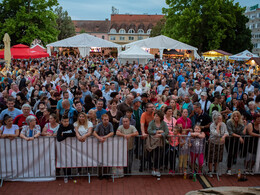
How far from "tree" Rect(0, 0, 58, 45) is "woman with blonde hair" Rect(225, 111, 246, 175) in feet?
A: 113

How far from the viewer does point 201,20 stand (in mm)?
37375

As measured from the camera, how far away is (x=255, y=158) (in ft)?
20.0

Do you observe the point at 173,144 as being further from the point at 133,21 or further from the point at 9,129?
the point at 133,21

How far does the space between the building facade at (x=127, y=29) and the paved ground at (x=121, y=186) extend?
3143 inches

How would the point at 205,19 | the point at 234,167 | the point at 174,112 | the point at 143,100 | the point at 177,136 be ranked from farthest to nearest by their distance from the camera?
the point at 205,19
the point at 143,100
the point at 174,112
the point at 234,167
the point at 177,136

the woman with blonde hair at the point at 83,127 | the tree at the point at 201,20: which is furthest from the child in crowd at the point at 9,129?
the tree at the point at 201,20

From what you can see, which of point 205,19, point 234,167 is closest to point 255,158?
point 234,167

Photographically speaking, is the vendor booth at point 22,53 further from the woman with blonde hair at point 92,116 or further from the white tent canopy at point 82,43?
the woman with blonde hair at point 92,116

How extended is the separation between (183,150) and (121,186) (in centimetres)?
168

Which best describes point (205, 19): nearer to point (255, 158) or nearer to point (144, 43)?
point (144, 43)

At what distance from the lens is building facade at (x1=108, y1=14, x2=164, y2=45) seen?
270ft

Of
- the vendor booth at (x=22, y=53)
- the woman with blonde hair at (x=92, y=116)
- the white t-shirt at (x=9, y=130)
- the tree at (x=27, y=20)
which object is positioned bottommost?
the white t-shirt at (x=9, y=130)

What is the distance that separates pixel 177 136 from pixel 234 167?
186 centimetres

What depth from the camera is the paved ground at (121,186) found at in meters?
5.25
